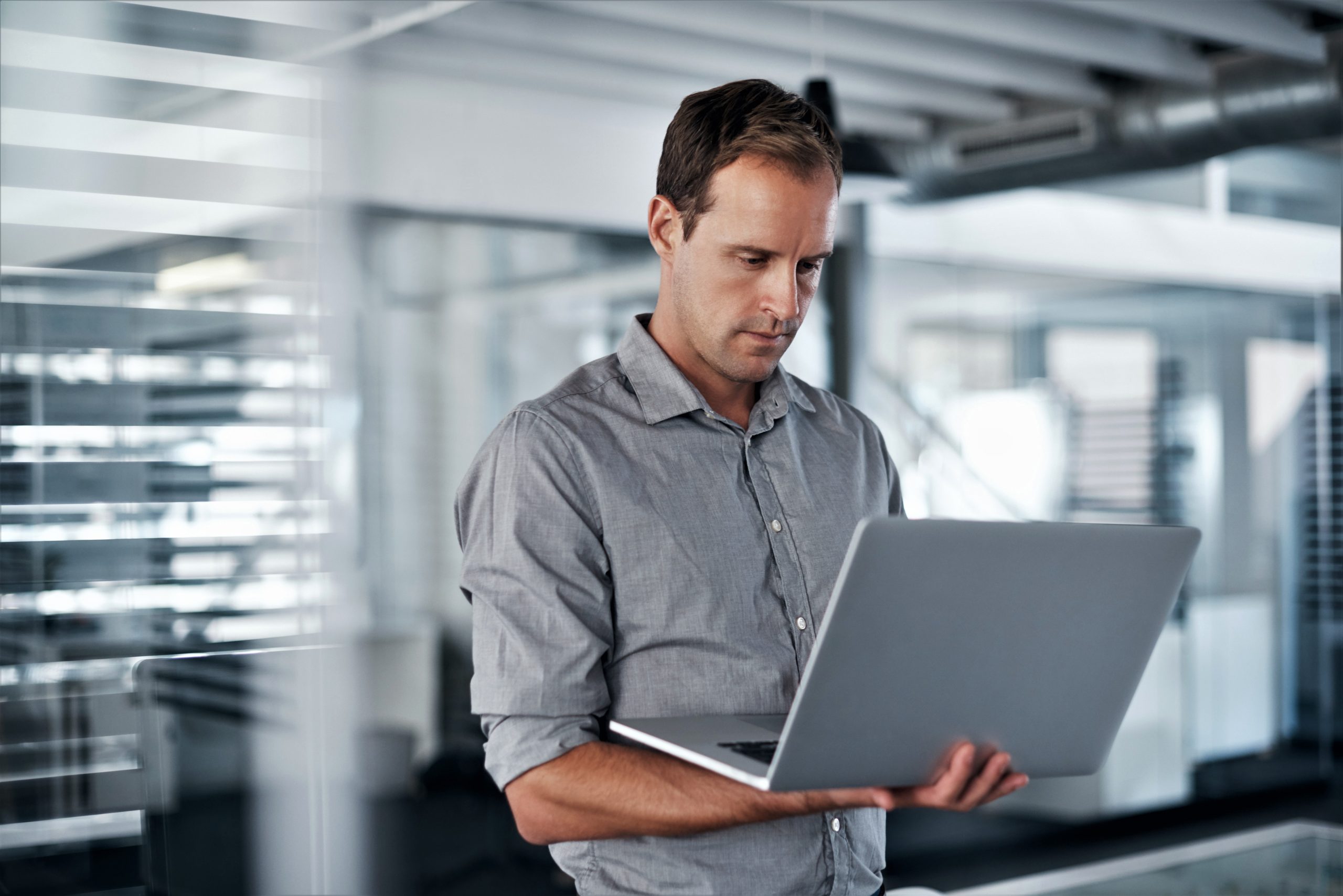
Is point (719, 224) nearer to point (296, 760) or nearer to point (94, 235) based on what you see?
point (94, 235)

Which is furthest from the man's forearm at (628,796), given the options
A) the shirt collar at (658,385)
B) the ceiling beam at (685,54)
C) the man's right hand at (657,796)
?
the ceiling beam at (685,54)

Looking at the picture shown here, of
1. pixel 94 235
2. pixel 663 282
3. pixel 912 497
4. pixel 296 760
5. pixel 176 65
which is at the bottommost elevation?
pixel 296 760

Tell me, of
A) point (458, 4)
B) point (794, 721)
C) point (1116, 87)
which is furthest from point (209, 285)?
point (1116, 87)

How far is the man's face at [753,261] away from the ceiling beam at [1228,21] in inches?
111

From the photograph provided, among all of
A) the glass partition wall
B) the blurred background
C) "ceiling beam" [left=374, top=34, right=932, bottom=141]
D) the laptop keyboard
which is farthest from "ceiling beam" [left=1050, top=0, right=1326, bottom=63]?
the laptop keyboard

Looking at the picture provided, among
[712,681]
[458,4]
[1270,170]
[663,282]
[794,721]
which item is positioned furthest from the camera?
[1270,170]

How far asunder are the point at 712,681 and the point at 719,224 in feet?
1.55

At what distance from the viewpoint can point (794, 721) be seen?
107 centimetres

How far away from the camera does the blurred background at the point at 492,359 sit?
3.04 metres

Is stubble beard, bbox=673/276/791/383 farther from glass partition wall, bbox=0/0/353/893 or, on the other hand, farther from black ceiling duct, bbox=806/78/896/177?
glass partition wall, bbox=0/0/353/893

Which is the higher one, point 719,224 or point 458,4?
point 458,4

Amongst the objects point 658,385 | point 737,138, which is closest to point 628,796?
point 658,385

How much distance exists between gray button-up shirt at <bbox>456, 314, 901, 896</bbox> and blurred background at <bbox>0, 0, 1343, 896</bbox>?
2.00 m

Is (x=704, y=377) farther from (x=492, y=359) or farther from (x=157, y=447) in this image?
(x=492, y=359)
